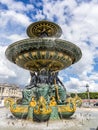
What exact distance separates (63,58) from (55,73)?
53.7 inches

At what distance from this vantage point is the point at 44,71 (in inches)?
463

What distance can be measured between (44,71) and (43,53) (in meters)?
1.29

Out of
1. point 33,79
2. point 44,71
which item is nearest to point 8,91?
point 33,79

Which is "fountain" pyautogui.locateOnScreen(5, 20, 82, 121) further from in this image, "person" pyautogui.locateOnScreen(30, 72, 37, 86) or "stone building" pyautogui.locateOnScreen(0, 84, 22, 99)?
"stone building" pyautogui.locateOnScreen(0, 84, 22, 99)

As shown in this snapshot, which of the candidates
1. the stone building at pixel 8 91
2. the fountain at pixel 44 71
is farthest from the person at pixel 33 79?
the stone building at pixel 8 91

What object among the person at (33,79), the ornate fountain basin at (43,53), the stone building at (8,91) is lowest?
the person at (33,79)

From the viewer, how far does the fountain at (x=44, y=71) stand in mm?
10156

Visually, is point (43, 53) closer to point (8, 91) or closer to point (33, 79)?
point (33, 79)

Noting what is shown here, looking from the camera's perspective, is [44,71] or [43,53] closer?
[43,53]

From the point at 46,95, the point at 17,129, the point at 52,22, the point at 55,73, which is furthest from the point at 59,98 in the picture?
the point at 52,22

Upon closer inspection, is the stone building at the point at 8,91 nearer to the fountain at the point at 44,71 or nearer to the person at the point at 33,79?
the person at the point at 33,79

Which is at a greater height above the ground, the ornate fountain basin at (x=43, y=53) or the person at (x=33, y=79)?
the ornate fountain basin at (x=43, y=53)

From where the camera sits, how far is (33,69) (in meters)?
12.5

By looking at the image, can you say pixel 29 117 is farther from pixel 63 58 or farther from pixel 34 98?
pixel 63 58
